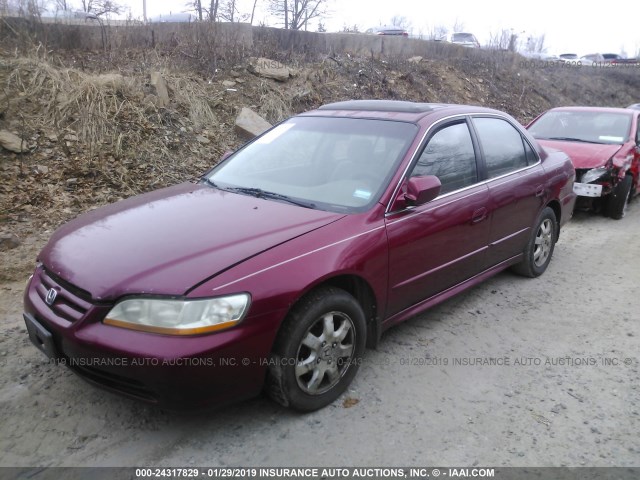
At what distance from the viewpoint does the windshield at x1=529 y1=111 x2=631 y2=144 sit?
25.9 feet

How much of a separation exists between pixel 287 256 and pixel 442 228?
4.46 ft

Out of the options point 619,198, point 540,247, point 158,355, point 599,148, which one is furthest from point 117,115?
point 619,198

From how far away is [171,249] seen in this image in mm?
2744

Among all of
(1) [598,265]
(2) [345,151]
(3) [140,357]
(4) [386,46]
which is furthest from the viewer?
(4) [386,46]

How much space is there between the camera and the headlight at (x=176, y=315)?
7.97 feet

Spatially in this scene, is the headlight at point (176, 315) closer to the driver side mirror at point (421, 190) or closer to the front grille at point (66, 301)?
the front grille at point (66, 301)

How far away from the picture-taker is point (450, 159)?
389 cm

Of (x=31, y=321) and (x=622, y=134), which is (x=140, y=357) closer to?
(x=31, y=321)

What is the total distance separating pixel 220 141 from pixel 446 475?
673 cm

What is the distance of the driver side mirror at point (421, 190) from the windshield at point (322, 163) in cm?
17

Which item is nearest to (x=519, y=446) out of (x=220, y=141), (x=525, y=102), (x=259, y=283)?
(x=259, y=283)

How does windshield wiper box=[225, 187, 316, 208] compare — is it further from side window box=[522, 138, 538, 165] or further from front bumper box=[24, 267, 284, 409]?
side window box=[522, 138, 538, 165]

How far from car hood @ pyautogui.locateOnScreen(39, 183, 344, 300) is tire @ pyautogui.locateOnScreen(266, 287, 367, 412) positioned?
406 millimetres

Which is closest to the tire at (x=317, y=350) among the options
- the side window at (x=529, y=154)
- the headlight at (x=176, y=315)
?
the headlight at (x=176, y=315)
